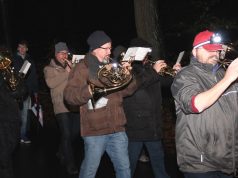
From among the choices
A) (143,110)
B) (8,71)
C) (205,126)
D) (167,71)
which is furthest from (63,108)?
(205,126)

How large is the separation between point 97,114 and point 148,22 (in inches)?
199

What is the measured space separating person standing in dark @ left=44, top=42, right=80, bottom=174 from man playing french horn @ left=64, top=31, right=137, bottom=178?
1.86 metres

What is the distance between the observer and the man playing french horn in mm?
5284

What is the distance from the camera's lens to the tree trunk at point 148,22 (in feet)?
32.9

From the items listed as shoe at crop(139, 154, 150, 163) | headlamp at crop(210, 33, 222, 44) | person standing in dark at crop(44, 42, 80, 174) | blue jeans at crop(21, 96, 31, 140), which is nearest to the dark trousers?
person standing in dark at crop(44, 42, 80, 174)

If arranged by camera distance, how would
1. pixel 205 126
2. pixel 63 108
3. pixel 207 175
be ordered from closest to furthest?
pixel 205 126 < pixel 207 175 < pixel 63 108

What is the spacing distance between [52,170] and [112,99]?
9.37 ft

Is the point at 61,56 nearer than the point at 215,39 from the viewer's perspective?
No

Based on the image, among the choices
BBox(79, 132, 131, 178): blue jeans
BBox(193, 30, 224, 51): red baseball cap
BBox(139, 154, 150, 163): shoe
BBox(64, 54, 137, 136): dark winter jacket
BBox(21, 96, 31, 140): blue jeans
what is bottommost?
BBox(139, 154, 150, 163): shoe

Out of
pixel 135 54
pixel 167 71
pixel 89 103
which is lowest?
Answer: pixel 89 103

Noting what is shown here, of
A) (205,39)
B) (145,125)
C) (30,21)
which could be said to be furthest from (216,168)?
(30,21)

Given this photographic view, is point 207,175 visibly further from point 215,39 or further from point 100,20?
point 100,20

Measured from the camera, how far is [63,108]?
750 cm

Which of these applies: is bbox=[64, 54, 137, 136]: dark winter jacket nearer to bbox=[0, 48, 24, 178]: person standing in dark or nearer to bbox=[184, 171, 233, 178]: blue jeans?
bbox=[0, 48, 24, 178]: person standing in dark
